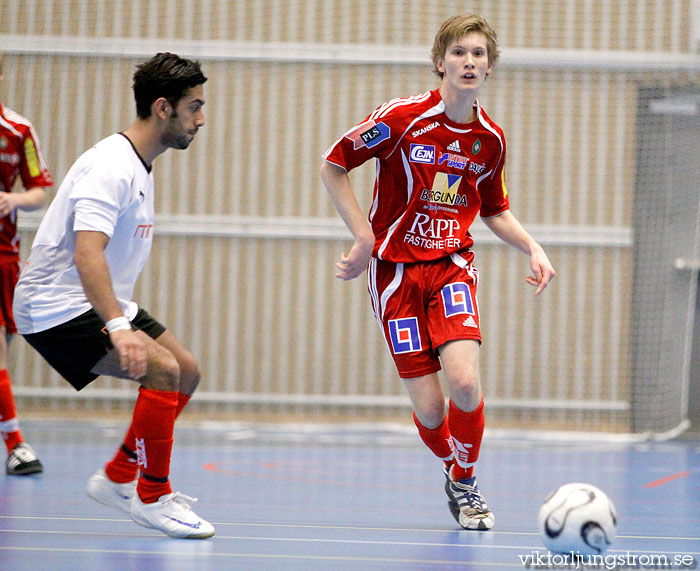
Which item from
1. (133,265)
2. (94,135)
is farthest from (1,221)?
(94,135)

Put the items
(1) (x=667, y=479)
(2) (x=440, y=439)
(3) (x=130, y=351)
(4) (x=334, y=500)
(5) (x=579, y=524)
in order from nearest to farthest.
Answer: (5) (x=579, y=524) → (3) (x=130, y=351) → (2) (x=440, y=439) → (4) (x=334, y=500) → (1) (x=667, y=479)

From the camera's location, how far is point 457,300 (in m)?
3.58

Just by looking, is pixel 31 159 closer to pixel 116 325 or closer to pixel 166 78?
pixel 166 78

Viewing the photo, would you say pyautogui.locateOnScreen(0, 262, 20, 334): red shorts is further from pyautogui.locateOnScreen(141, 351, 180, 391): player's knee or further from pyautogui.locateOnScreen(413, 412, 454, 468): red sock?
pyautogui.locateOnScreen(413, 412, 454, 468): red sock

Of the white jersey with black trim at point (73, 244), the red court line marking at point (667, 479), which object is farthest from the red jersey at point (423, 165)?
the red court line marking at point (667, 479)

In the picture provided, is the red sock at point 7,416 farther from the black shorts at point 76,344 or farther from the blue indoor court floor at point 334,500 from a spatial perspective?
the black shorts at point 76,344

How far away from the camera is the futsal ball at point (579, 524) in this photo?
2.67 m

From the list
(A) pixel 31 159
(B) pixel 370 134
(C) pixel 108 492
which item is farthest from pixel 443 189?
(A) pixel 31 159

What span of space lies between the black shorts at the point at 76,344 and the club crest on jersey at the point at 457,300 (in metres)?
1.21

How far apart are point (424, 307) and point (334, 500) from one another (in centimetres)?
113

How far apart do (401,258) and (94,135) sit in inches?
207

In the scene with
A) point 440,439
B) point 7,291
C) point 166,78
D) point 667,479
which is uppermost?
point 166,78

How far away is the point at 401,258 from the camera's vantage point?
3688mm

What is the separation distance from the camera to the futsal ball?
8.75ft
